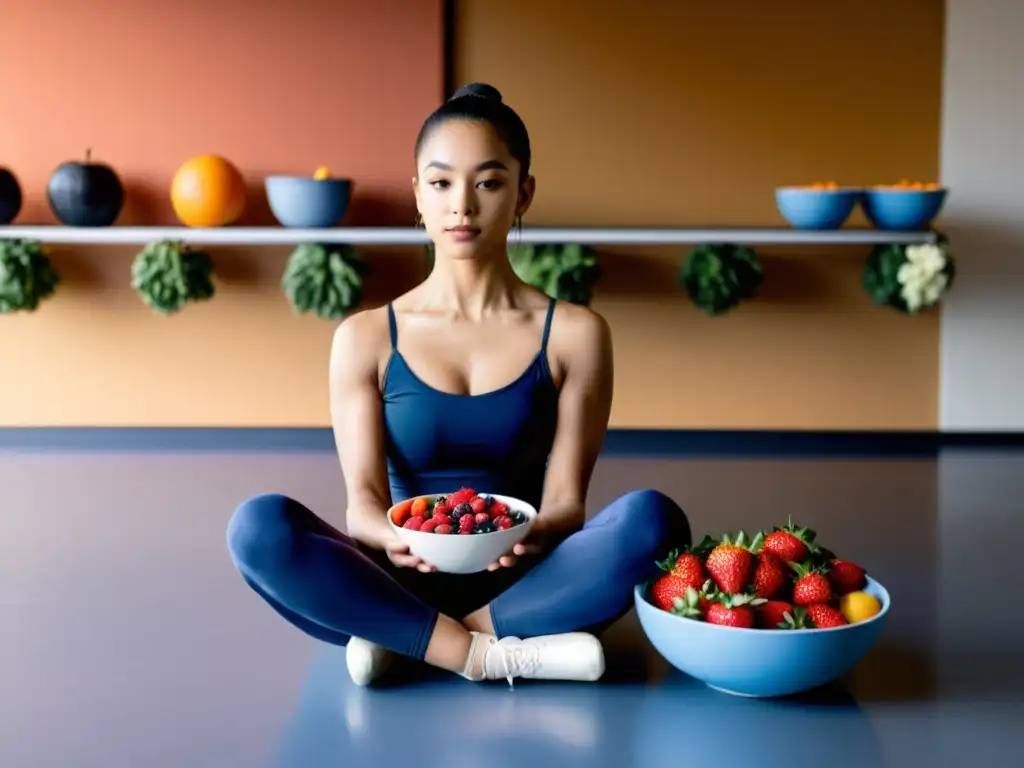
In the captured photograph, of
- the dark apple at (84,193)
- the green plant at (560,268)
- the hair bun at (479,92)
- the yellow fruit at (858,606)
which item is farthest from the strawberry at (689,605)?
the dark apple at (84,193)

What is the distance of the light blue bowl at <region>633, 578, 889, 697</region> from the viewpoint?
71.0 inches

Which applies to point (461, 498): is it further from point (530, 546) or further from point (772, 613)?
Result: point (772, 613)

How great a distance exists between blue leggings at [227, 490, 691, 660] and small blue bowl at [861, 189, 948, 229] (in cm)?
197

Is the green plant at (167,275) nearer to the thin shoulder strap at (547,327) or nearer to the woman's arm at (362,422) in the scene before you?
the woman's arm at (362,422)

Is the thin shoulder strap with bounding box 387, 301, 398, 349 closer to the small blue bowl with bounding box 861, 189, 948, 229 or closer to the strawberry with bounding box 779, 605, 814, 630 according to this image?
the strawberry with bounding box 779, 605, 814, 630

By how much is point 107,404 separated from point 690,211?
185 centimetres

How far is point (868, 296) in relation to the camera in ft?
13.0

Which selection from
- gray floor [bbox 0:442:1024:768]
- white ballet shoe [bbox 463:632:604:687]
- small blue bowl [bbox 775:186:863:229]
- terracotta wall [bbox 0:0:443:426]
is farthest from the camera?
terracotta wall [bbox 0:0:443:426]

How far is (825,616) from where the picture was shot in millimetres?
1836

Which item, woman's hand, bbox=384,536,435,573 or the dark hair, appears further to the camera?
the dark hair

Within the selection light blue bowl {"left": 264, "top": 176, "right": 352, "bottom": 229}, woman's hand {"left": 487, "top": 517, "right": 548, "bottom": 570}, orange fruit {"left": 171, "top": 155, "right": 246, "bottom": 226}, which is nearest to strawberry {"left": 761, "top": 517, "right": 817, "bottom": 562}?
woman's hand {"left": 487, "top": 517, "right": 548, "bottom": 570}

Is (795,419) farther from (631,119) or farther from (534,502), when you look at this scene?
(534,502)

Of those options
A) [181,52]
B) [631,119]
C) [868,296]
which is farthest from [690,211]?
[181,52]

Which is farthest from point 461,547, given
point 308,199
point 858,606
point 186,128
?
point 186,128
